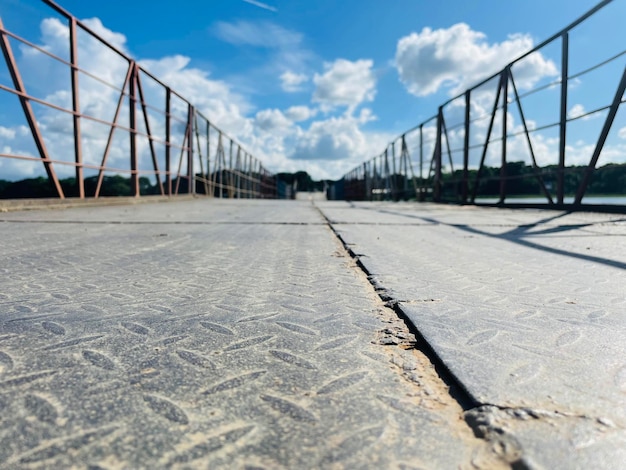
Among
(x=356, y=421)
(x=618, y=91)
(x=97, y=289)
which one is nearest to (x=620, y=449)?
(x=356, y=421)

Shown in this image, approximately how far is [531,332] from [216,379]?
1.13 metres

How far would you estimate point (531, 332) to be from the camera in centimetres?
161

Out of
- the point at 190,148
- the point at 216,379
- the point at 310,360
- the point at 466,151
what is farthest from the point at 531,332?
the point at 190,148

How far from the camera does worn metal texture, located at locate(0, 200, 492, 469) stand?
3.02 ft

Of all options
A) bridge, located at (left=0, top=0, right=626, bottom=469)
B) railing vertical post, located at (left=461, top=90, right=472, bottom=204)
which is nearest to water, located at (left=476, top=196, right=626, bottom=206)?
railing vertical post, located at (left=461, top=90, right=472, bottom=204)

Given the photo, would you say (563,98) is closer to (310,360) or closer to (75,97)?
(310,360)

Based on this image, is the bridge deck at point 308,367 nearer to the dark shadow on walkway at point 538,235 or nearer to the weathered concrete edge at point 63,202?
the dark shadow on walkway at point 538,235

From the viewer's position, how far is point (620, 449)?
0.92 meters

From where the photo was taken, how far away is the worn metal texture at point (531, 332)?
98 cm

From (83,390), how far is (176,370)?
0.24 m

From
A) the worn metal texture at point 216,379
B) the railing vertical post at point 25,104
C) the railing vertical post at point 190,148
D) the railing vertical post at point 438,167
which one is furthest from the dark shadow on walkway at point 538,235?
the railing vertical post at point 190,148

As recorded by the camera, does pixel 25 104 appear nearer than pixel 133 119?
Yes

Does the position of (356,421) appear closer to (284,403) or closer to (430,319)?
(284,403)

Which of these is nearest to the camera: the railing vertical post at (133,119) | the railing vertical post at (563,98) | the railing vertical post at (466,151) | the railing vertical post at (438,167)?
the railing vertical post at (563,98)
